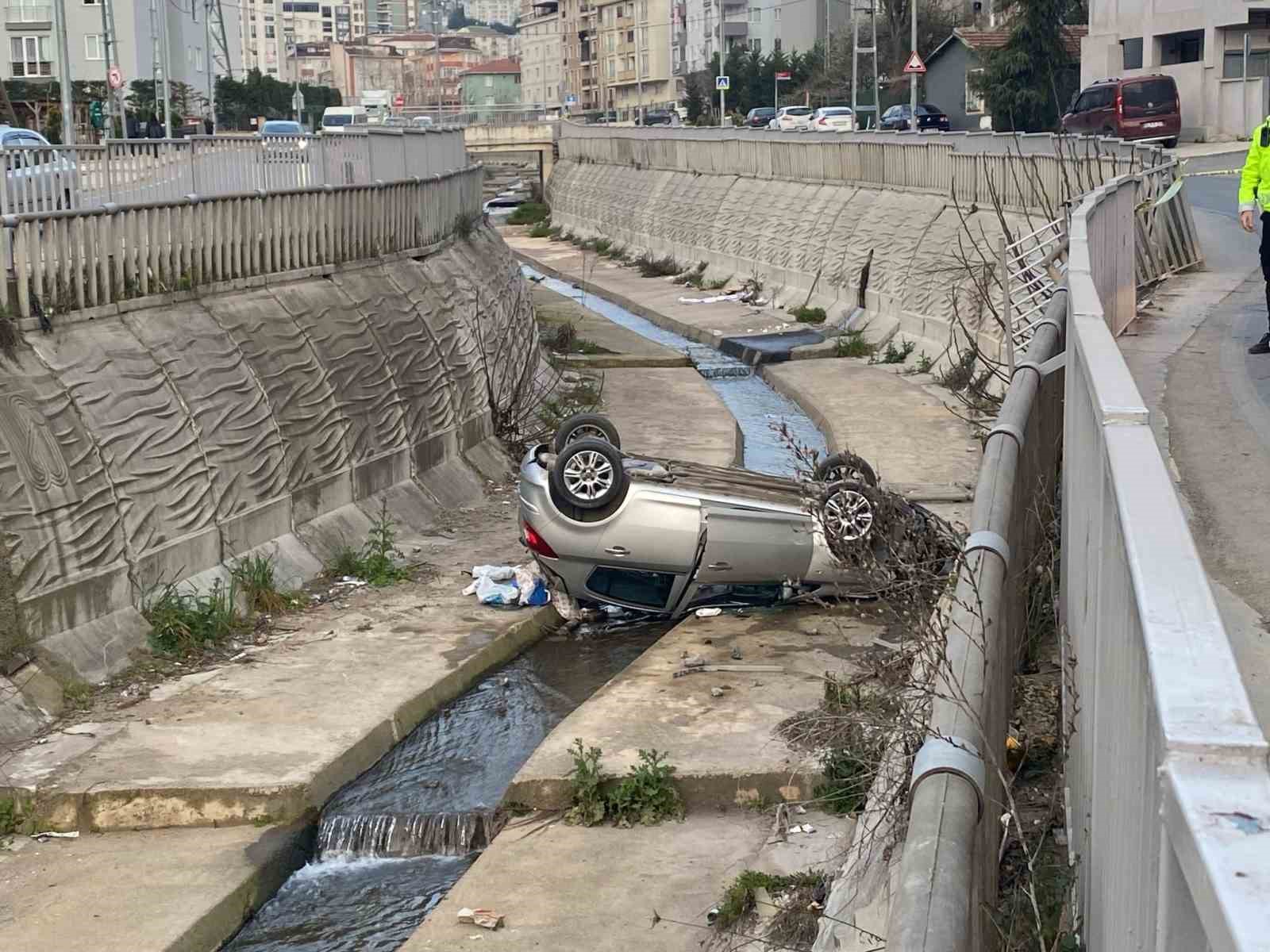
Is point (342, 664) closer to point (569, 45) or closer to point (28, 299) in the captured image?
point (28, 299)

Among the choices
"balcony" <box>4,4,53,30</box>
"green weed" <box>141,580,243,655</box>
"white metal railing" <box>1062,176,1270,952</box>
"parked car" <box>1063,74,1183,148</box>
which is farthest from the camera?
"balcony" <box>4,4,53,30</box>

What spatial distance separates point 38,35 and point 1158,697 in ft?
285

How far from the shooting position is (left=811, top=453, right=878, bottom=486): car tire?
13.7 meters

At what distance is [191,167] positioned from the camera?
16719 millimetres

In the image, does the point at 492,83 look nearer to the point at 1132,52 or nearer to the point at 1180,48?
the point at 1132,52

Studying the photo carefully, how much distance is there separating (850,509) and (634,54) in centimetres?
13600

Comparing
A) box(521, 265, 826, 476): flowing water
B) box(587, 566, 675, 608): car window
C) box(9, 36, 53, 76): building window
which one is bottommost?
box(521, 265, 826, 476): flowing water

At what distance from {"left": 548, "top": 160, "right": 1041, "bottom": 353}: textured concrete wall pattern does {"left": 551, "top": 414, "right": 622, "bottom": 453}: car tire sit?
6.31 meters

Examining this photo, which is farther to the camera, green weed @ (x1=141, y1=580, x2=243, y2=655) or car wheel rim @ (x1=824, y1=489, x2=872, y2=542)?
green weed @ (x1=141, y1=580, x2=243, y2=655)

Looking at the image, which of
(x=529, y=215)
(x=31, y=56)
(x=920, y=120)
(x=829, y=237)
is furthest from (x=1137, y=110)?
(x=31, y=56)

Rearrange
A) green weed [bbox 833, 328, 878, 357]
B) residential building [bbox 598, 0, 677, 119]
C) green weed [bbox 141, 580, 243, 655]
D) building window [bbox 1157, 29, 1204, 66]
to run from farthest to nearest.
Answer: residential building [bbox 598, 0, 677, 119], building window [bbox 1157, 29, 1204, 66], green weed [bbox 833, 328, 878, 357], green weed [bbox 141, 580, 243, 655]

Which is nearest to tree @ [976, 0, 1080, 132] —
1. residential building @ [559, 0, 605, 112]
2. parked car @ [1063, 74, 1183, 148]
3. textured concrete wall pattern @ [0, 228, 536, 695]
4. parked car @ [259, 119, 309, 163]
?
parked car @ [1063, 74, 1183, 148]

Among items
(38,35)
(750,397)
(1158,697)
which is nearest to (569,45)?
(38,35)

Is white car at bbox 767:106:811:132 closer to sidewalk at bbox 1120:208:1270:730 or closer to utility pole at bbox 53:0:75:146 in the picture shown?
utility pole at bbox 53:0:75:146
